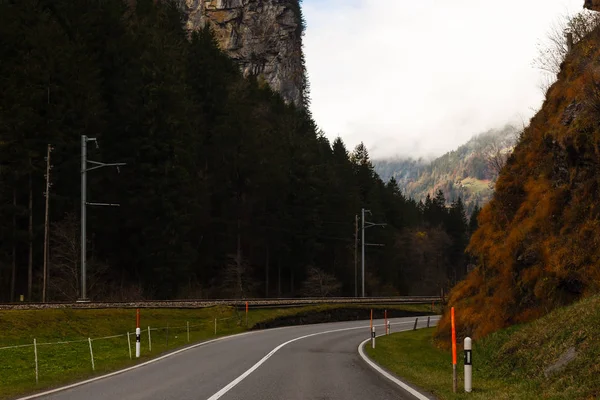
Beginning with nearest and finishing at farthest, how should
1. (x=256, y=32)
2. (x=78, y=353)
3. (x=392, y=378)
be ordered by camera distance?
(x=392, y=378) < (x=78, y=353) < (x=256, y=32)

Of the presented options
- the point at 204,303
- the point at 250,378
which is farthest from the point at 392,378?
the point at 204,303

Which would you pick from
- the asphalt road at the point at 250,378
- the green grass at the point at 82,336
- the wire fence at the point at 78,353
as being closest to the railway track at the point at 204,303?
the green grass at the point at 82,336

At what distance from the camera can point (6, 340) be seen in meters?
24.0

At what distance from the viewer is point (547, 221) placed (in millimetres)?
20781

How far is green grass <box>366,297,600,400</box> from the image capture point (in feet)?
33.8

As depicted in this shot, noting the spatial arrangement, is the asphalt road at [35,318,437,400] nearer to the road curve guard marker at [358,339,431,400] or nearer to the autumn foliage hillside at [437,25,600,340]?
the road curve guard marker at [358,339,431,400]

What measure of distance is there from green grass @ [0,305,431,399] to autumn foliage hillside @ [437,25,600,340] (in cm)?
1256

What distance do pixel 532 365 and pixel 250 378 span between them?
6393 millimetres

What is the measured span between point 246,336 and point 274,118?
172ft

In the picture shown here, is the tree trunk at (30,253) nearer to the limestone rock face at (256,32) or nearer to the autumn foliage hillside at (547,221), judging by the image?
the autumn foliage hillside at (547,221)

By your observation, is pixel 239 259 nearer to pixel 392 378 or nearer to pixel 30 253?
pixel 30 253

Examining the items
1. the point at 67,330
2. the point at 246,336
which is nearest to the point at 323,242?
the point at 246,336

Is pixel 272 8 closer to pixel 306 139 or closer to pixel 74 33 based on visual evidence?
pixel 306 139

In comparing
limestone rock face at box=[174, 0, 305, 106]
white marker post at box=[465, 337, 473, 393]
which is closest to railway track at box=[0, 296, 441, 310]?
white marker post at box=[465, 337, 473, 393]
